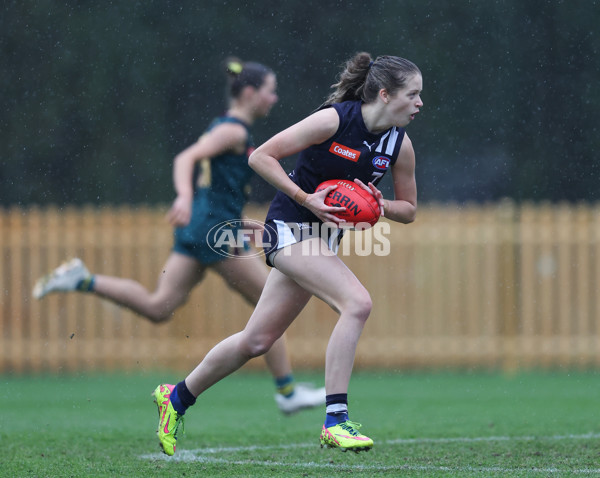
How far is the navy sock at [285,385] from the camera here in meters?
6.58

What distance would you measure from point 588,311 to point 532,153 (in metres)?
4.24

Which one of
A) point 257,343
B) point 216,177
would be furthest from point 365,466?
point 216,177

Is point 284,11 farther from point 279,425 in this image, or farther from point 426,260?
point 279,425

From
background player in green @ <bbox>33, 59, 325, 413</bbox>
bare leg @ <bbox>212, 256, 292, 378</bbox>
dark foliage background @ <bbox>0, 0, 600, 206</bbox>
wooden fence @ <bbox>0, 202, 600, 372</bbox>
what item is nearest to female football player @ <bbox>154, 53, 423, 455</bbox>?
bare leg @ <bbox>212, 256, 292, 378</bbox>

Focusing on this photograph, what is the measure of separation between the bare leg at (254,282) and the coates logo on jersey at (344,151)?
1709 mm

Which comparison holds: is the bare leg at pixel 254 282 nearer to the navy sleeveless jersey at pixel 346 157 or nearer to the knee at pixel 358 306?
the navy sleeveless jersey at pixel 346 157

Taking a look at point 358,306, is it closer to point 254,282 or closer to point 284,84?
point 254,282

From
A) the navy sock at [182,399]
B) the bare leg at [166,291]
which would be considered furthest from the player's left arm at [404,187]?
the bare leg at [166,291]

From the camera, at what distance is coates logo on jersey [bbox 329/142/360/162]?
4.97 meters

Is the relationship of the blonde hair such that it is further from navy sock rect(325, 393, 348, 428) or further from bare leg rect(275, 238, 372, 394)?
navy sock rect(325, 393, 348, 428)

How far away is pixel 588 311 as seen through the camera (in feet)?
39.7

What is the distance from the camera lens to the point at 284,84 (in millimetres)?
14516

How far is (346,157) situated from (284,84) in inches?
382

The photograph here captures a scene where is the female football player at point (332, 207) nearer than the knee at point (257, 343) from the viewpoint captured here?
Yes
